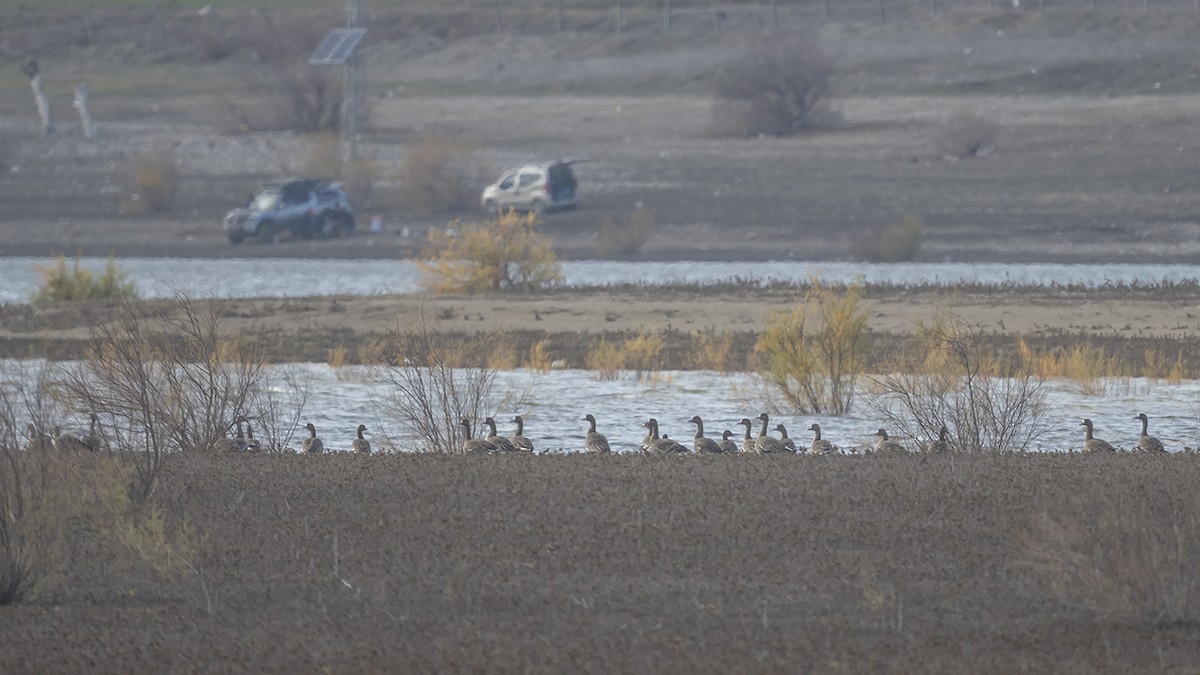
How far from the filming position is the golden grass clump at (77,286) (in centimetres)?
3064

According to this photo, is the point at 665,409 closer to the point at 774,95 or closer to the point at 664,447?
the point at 664,447

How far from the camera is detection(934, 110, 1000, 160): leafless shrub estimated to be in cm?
4431

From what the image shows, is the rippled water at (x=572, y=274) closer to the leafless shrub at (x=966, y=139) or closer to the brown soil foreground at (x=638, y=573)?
the leafless shrub at (x=966, y=139)

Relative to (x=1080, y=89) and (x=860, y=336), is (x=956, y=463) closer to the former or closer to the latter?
(x=860, y=336)

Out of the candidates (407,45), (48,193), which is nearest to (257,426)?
(48,193)

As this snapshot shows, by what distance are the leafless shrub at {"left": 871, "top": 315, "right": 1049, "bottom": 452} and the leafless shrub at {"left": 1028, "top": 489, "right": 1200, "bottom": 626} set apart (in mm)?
4584

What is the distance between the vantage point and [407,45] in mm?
65938

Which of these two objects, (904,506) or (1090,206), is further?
(1090,206)

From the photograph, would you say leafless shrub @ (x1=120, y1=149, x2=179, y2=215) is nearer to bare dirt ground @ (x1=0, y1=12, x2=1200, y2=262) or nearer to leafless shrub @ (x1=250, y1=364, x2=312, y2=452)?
bare dirt ground @ (x1=0, y1=12, x2=1200, y2=262)

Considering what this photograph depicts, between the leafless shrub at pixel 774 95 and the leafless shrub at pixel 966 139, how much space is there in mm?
4943

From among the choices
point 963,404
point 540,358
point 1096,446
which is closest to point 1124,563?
point 1096,446

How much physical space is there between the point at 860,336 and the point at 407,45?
4788 cm

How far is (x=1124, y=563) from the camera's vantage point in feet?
30.6

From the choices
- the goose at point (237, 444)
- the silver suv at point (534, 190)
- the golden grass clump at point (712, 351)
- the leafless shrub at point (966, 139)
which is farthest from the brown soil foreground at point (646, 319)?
the leafless shrub at point (966, 139)
